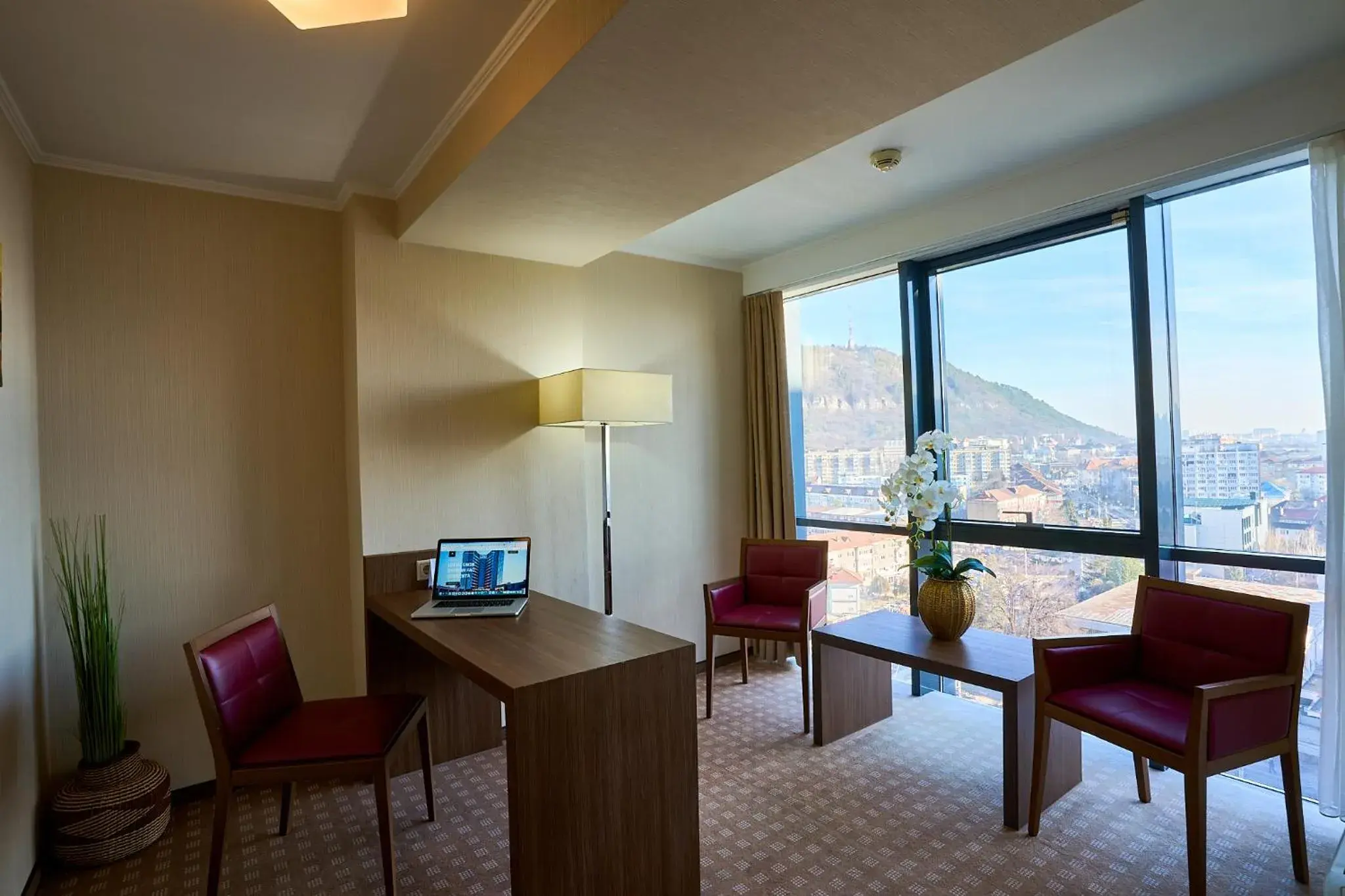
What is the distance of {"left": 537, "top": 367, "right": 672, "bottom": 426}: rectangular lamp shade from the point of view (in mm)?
3049

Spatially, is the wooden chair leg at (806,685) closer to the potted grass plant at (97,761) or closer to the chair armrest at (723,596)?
the chair armrest at (723,596)

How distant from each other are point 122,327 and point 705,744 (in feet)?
9.87

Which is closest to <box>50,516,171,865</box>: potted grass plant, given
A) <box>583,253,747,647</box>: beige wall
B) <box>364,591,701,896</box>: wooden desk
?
<box>364,591,701,896</box>: wooden desk

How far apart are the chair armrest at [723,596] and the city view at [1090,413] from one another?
2.39ft

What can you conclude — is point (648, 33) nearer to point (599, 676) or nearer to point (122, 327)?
point (599, 676)

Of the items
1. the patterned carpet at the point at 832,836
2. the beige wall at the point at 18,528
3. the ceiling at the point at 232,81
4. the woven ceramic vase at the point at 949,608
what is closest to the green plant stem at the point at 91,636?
the beige wall at the point at 18,528

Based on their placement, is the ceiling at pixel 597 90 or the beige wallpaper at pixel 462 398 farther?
the beige wallpaper at pixel 462 398

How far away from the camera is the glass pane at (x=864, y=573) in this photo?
3926 mm

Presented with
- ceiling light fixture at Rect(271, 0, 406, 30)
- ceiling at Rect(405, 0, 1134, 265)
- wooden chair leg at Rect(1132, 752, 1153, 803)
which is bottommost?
wooden chair leg at Rect(1132, 752, 1153, 803)

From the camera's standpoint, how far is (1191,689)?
7.81 feet

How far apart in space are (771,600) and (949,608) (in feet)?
3.52

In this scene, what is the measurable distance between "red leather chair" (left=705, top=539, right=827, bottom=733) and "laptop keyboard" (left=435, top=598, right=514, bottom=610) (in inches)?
49.1

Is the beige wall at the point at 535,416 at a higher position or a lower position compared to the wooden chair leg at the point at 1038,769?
higher

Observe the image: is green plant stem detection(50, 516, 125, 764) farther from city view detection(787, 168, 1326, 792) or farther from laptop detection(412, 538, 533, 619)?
city view detection(787, 168, 1326, 792)
